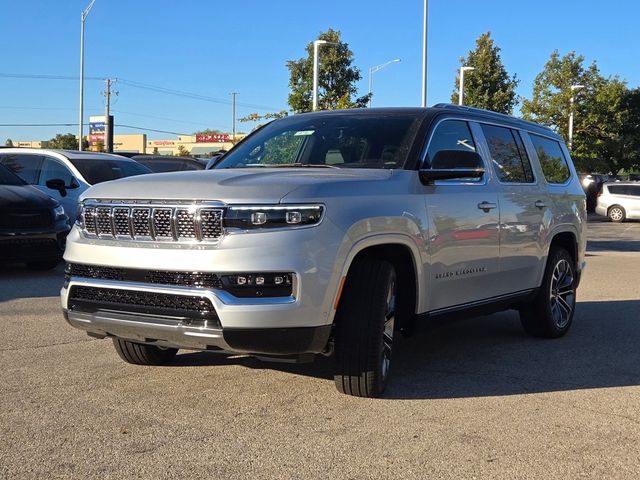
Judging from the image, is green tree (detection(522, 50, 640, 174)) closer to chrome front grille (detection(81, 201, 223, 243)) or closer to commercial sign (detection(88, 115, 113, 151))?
chrome front grille (detection(81, 201, 223, 243))

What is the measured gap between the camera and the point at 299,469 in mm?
3559

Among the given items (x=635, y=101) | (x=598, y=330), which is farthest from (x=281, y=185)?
(x=635, y=101)

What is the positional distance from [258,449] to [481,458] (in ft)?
3.66

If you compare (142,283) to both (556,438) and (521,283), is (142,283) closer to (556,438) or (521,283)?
(556,438)

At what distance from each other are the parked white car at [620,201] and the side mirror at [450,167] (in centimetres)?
2511

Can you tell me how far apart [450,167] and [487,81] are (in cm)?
2885

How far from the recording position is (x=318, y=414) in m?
4.36

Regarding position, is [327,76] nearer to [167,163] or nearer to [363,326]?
[167,163]

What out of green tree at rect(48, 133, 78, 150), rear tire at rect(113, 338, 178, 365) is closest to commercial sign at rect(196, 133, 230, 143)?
green tree at rect(48, 133, 78, 150)

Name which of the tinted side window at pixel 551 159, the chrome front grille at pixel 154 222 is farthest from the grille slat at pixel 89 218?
the tinted side window at pixel 551 159

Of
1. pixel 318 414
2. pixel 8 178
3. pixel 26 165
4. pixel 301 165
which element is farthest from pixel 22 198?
pixel 318 414

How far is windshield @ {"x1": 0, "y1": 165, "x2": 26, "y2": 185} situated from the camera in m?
10.5

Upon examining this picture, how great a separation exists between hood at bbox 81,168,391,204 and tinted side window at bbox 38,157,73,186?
26.4 feet

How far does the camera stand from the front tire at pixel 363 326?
14.2 ft
